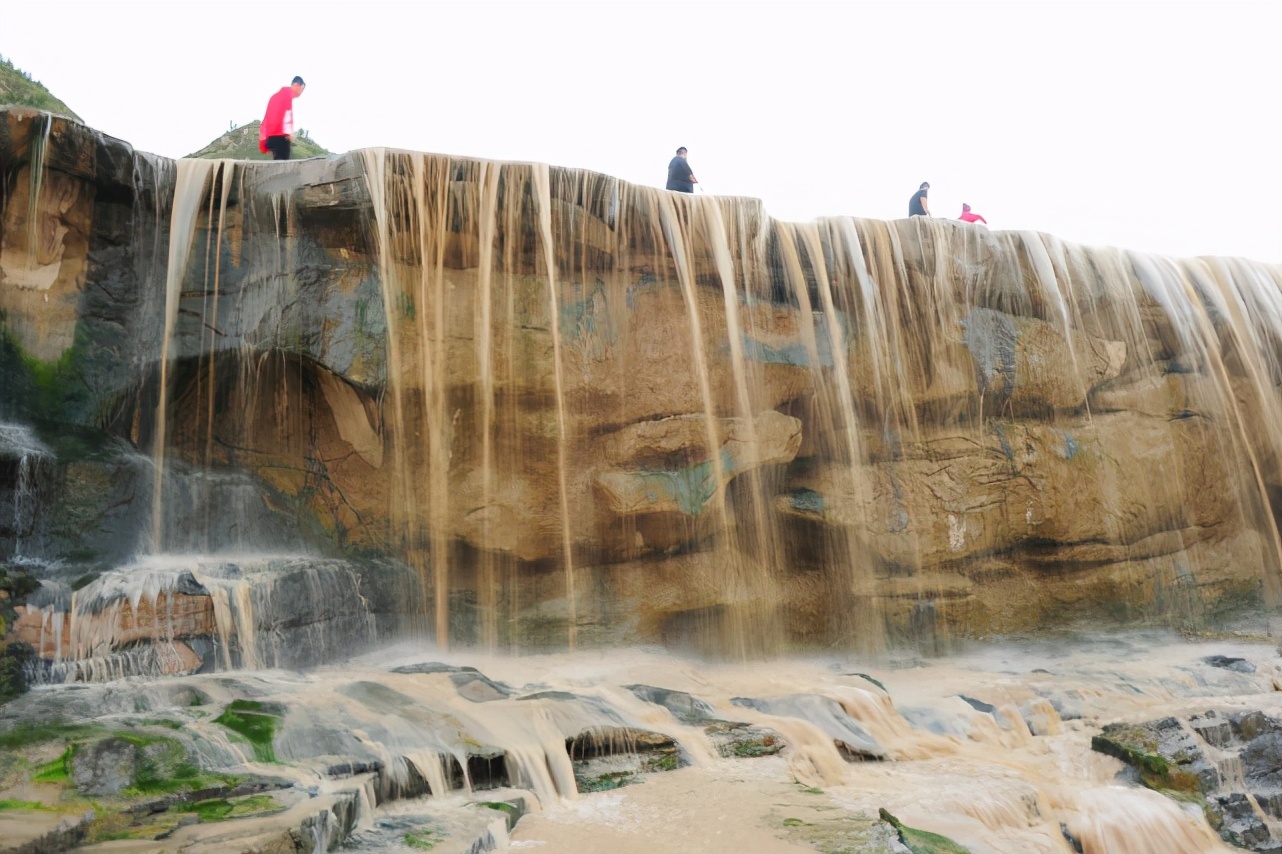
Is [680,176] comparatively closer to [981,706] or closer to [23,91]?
[981,706]

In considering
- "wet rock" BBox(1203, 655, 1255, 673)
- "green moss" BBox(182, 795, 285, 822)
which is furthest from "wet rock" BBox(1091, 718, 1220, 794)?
"green moss" BBox(182, 795, 285, 822)

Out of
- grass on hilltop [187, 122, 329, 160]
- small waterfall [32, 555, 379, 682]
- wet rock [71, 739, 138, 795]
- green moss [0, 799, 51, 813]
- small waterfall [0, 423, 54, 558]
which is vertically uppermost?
grass on hilltop [187, 122, 329, 160]

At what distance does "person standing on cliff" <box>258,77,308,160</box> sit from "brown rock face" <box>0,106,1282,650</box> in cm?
123

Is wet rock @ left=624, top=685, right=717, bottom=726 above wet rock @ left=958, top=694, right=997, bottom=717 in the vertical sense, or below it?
above

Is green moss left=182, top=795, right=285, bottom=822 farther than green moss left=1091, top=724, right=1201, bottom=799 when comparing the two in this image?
No

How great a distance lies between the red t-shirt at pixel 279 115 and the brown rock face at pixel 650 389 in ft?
4.37

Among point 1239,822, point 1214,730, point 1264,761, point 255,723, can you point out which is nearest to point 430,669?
point 255,723

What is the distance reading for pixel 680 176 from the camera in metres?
12.7

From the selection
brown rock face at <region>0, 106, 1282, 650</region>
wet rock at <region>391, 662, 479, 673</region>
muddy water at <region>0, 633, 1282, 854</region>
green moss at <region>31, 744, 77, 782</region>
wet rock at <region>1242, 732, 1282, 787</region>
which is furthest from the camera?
brown rock face at <region>0, 106, 1282, 650</region>

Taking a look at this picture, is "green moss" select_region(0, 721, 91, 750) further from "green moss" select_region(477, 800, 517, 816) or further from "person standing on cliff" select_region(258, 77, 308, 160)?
"person standing on cliff" select_region(258, 77, 308, 160)

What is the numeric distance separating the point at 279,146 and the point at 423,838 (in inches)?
315

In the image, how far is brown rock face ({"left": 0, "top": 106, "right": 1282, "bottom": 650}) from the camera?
9.67 m

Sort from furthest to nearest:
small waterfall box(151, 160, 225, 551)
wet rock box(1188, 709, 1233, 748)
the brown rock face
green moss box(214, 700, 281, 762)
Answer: the brown rock face → small waterfall box(151, 160, 225, 551) → wet rock box(1188, 709, 1233, 748) → green moss box(214, 700, 281, 762)

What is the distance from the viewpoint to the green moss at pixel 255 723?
606 cm
